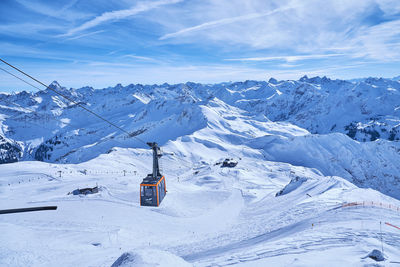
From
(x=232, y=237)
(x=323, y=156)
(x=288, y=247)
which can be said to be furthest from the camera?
(x=323, y=156)

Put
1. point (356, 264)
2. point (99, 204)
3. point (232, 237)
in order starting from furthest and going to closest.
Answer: point (99, 204)
point (232, 237)
point (356, 264)

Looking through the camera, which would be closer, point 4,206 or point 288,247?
point 288,247

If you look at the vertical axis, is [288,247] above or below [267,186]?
above

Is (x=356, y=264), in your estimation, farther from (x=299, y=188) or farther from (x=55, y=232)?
(x=299, y=188)

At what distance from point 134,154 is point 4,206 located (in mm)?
57842

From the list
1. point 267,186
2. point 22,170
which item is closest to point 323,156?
point 267,186

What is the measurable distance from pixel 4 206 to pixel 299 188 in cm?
4391

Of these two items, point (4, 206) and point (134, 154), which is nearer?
point (4, 206)

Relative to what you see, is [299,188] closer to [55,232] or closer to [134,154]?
[55,232]

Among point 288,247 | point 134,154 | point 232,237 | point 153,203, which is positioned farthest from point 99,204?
point 134,154

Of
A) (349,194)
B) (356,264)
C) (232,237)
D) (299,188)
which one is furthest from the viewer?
(299,188)

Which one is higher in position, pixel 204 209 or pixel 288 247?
pixel 288 247

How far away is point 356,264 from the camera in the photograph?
1238 centimetres

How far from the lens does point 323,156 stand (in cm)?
12388
